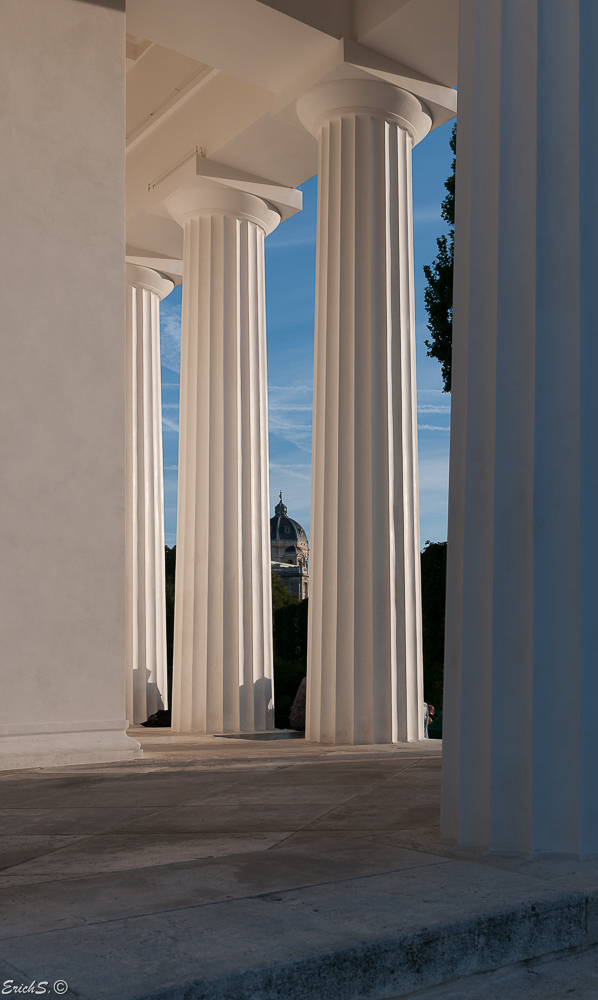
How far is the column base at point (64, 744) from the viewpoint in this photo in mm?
35000

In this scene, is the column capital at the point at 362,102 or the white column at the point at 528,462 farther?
the column capital at the point at 362,102

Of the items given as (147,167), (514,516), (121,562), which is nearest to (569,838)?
(514,516)

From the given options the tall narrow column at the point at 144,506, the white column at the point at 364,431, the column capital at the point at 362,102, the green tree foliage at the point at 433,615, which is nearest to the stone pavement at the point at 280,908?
the white column at the point at 364,431

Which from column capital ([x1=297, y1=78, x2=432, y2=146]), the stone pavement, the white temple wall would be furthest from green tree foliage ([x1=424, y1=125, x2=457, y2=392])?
the stone pavement

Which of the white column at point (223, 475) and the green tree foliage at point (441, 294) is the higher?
the green tree foliage at point (441, 294)

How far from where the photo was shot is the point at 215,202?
67250 mm

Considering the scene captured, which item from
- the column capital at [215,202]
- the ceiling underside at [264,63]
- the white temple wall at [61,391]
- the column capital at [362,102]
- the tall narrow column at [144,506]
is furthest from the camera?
the tall narrow column at [144,506]

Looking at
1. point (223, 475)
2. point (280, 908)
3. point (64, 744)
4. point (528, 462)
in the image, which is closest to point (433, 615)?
point (223, 475)

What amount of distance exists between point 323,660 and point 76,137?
2936cm

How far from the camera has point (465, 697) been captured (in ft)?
58.5

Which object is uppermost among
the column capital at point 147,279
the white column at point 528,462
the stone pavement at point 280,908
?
the column capital at point 147,279

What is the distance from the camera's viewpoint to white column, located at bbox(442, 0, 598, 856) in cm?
1680

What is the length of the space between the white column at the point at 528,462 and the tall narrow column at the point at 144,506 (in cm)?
6095

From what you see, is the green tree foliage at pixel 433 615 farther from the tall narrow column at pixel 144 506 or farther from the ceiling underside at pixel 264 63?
the ceiling underside at pixel 264 63
